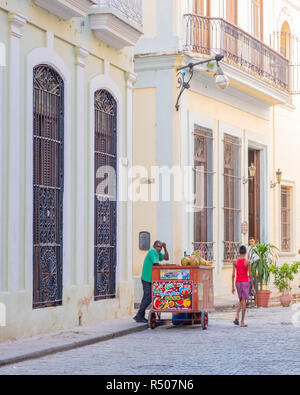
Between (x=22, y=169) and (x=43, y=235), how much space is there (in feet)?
4.29

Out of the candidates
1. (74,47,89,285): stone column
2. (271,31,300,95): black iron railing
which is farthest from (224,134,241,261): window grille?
(74,47,89,285): stone column

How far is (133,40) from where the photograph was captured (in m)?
17.9

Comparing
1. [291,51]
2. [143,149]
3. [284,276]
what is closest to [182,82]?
[143,149]

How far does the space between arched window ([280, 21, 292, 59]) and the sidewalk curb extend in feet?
47.1

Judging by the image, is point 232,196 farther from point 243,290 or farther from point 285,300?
point 243,290

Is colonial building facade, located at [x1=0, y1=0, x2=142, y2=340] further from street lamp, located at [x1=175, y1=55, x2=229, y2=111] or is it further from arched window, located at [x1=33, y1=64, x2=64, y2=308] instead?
street lamp, located at [x1=175, y1=55, x2=229, y2=111]

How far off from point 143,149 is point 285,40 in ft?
30.0

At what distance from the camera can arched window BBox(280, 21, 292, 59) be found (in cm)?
2820

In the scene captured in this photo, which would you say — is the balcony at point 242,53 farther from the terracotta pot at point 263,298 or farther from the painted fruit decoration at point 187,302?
the painted fruit decoration at point 187,302

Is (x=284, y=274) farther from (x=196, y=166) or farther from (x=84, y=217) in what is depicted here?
(x=84, y=217)

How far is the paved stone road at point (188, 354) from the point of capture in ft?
35.2

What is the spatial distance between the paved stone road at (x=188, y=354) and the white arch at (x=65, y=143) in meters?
1.67

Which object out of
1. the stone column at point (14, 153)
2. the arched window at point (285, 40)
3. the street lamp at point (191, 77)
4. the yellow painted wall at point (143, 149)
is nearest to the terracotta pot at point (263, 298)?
the yellow painted wall at point (143, 149)
